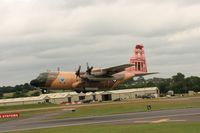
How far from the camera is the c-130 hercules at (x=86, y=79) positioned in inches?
3302

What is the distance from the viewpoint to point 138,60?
105 meters

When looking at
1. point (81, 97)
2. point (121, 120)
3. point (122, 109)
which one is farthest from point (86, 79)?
point (81, 97)

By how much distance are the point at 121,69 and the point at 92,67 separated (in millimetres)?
6617

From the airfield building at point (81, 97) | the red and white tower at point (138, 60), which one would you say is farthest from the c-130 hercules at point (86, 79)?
the airfield building at point (81, 97)

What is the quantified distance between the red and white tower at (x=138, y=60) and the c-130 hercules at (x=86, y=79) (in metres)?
4.50

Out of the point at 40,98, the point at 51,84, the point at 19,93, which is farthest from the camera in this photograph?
the point at 19,93

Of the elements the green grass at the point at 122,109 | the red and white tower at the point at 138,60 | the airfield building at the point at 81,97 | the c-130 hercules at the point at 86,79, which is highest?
the red and white tower at the point at 138,60

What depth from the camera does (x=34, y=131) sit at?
3297cm

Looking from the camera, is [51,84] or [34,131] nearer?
[34,131]

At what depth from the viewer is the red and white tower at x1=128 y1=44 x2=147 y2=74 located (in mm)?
101625

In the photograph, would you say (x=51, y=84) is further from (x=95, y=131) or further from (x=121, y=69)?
(x=95, y=131)

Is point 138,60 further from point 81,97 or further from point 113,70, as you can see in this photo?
point 81,97

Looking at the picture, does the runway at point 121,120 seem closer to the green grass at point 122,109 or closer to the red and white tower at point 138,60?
the green grass at point 122,109

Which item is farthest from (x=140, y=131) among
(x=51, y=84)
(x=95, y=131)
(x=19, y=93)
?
(x=19, y=93)
